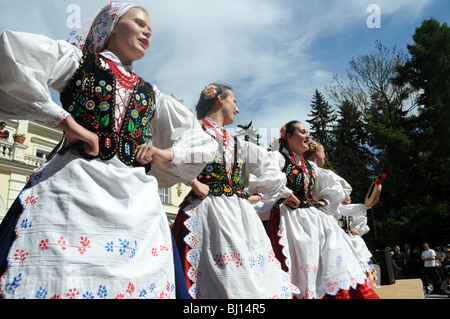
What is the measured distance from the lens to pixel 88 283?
54.9 inches

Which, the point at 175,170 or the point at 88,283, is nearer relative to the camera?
the point at 88,283

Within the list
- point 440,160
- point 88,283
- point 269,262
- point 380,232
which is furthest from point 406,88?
point 88,283

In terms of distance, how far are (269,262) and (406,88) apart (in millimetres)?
21738

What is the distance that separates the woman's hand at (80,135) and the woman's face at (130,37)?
62 centimetres

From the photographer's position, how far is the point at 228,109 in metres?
3.28

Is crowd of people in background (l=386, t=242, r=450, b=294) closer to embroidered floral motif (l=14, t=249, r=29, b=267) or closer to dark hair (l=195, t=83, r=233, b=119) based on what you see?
dark hair (l=195, t=83, r=233, b=119)

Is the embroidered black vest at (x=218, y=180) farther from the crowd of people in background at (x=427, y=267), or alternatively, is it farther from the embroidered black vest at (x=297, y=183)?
the crowd of people in background at (x=427, y=267)

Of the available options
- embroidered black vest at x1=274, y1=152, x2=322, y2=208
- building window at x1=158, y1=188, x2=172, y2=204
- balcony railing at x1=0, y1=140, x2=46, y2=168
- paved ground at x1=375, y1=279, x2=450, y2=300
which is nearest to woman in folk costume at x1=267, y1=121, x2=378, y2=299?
embroidered black vest at x1=274, y1=152, x2=322, y2=208

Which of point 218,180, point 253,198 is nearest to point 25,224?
point 218,180

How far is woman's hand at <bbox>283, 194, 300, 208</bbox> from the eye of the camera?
12.1ft

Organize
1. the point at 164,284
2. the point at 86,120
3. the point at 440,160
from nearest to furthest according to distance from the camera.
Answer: the point at 164,284 < the point at 86,120 < the point at 440,160

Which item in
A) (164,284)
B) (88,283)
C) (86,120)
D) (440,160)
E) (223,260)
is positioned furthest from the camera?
(440,160)

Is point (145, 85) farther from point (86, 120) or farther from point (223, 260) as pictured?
point (223, 260)

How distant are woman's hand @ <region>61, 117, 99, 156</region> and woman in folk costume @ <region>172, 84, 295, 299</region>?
39.0 inches
